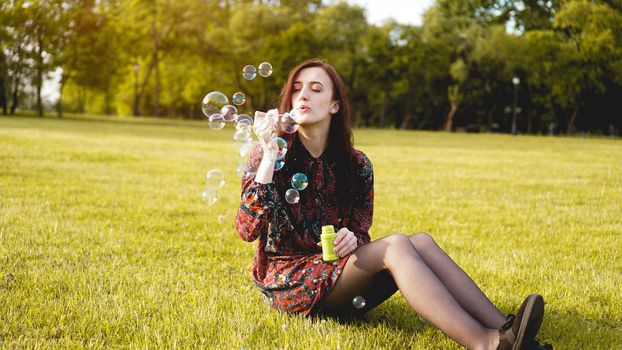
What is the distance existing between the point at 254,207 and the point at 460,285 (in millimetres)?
1261

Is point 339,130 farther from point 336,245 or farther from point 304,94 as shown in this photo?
point 336,245

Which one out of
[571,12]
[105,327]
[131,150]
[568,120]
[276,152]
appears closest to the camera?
[276,152]

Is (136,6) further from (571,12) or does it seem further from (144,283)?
(144,283)

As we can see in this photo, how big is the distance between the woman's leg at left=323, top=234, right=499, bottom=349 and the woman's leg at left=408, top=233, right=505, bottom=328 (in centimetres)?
14

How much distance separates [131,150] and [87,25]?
3478 centimetres

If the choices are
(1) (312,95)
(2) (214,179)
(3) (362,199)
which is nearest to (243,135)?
(2) (214,179)

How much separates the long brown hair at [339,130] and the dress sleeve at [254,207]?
22.9 inches

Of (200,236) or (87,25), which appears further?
(87,25)

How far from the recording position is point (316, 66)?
3.88 metres

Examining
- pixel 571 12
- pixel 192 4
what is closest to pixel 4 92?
pixel 192 4

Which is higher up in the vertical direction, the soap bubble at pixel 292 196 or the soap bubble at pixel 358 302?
the soap bubble at pixel 292 196

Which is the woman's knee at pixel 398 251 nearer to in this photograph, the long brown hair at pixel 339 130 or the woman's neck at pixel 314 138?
the long brown hair at pixel 339 130

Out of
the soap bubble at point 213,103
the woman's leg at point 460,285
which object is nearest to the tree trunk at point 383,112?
the soap bubble at point 213,103

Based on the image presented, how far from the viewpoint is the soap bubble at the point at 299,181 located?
3.73 metres
